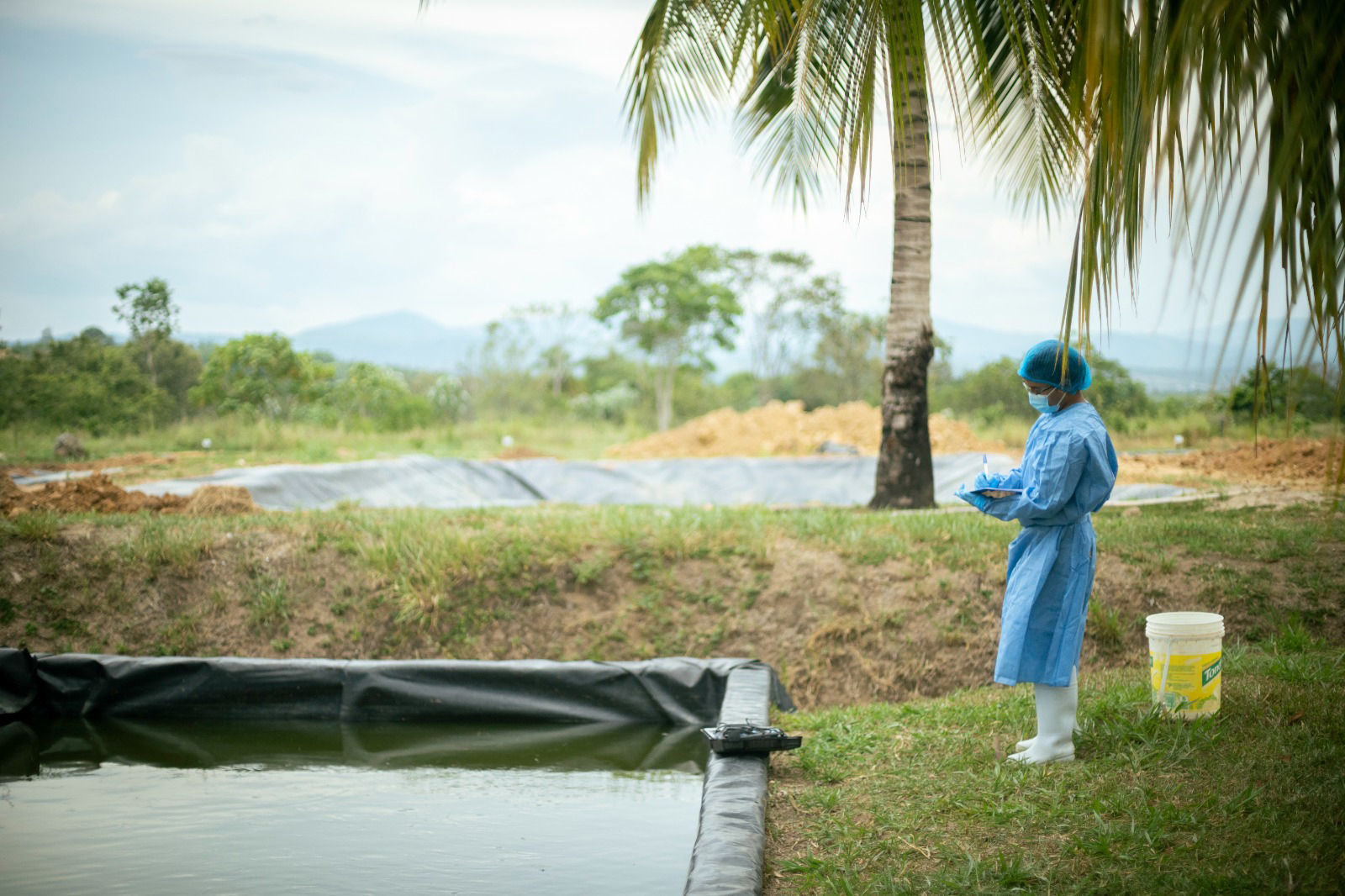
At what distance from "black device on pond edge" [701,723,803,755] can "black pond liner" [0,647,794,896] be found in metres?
→ 1.18

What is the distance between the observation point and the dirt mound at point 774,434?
14422mm

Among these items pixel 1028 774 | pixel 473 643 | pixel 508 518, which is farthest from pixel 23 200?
pixel 1028 774

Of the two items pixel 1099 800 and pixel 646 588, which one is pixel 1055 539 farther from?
pixel 646 588

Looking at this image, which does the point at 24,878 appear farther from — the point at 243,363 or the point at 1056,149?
the point at 243,363

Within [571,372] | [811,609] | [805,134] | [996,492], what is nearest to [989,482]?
[996,492]

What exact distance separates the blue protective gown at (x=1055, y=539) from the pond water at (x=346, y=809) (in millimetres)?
1459

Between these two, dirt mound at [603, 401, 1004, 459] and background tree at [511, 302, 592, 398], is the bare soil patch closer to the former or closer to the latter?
dirt mound at [603, 401, 1004, 459]

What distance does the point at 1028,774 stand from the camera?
11.0 ft

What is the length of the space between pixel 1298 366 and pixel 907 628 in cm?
415

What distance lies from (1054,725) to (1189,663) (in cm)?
58

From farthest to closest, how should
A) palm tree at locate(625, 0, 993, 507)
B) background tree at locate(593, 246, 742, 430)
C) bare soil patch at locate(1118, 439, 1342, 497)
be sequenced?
background tree at locate(593, 246, 742, 430)
bare soil patch at locate(1118, 439, 1342, 497)
palm tree at locate(625, 0, 993, 507)

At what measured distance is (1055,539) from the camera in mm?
3451

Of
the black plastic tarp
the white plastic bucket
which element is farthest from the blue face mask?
the black plastic tarp

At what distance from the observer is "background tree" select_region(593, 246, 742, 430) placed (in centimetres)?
2314
